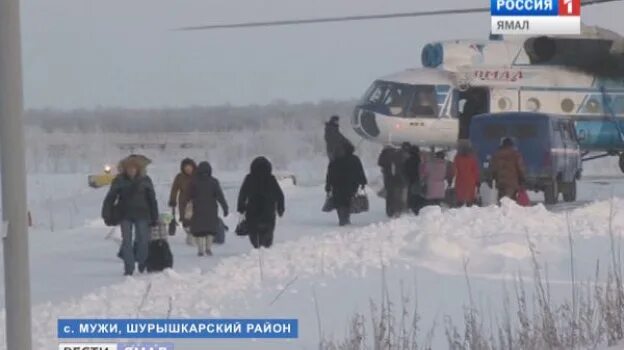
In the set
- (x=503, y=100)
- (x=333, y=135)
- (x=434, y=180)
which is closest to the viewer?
(x=434, y=180)

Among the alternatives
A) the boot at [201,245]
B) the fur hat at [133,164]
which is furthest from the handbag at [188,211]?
the fur hat at [133,164]

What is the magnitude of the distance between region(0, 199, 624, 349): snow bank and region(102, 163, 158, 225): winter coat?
73.4 inches

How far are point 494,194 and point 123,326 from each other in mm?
16891

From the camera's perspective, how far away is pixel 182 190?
1784cm

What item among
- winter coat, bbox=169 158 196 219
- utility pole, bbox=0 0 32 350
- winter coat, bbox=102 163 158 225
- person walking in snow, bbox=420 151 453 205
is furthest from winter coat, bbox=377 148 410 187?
utility pole, bbox=0 0 32 350

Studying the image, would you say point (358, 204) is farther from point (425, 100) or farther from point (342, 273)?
point (342, 273)

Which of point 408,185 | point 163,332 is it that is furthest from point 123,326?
point 408,185

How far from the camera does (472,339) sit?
7.13 metres

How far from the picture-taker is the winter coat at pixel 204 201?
17.0m

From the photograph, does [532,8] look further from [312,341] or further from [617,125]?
[617,125]

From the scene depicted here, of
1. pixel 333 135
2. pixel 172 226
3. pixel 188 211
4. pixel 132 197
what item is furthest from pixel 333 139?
pixel 132 197

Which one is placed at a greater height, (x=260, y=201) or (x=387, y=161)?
(x=387, y=161)

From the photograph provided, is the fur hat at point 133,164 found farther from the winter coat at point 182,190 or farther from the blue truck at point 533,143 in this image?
the blue truck at point 533,143

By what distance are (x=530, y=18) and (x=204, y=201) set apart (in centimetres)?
880
